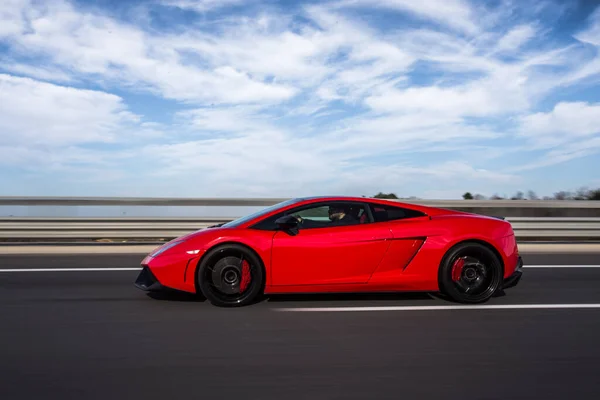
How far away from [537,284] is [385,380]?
14.7 feet

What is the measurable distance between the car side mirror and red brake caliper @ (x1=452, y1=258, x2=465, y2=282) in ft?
5.41

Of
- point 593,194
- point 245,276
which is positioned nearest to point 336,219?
point 245,276

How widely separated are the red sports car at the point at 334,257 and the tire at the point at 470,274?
0.01 meters

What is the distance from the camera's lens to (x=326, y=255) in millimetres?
5934

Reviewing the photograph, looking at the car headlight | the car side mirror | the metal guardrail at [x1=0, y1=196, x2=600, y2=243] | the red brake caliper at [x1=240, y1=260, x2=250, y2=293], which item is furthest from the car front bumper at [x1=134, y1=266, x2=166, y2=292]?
the metal guardrail at [x1=0, y1=196, x2=600, y2=243]

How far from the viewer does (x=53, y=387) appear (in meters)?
3.64

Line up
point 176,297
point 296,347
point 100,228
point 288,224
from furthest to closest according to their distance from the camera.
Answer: point 100,228 < point 176,297 < point 288,224 < point 296,347

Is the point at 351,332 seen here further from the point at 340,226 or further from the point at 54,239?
the point at 54,239

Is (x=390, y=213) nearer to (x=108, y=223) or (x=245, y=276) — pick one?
(x=245, y=276)

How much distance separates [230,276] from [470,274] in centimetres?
244

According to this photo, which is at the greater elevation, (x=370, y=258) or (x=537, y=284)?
(x=370, y=258)

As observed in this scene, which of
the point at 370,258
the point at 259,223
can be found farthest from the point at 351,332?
the point at 259,223

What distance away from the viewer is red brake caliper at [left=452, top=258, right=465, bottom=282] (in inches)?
242

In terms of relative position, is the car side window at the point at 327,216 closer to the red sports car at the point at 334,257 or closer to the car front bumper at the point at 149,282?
the red sports car at the point at 334,257
